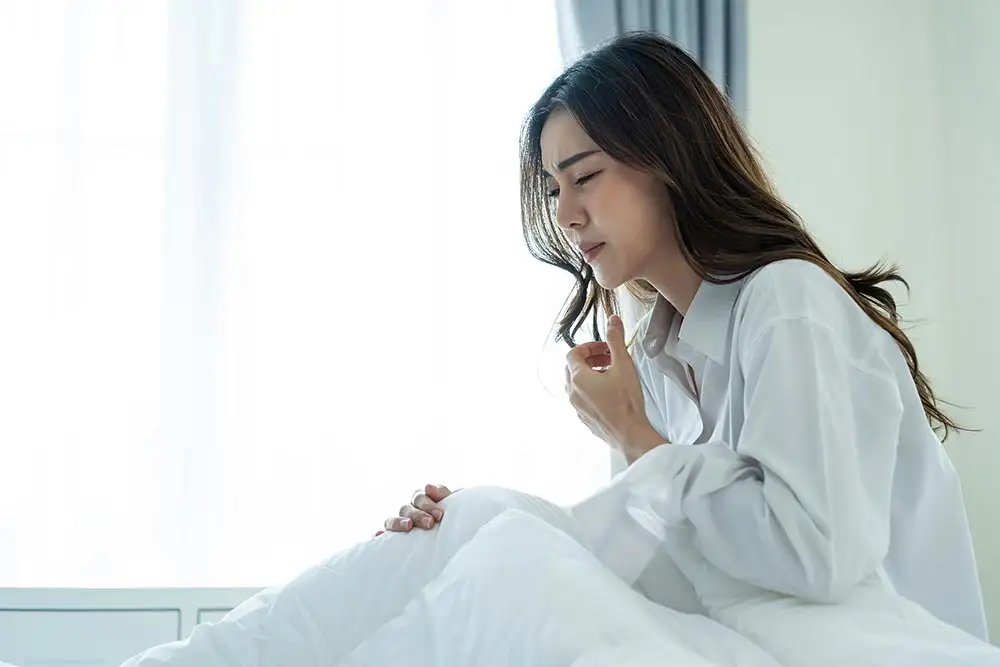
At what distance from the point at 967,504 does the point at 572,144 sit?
6.25 feet

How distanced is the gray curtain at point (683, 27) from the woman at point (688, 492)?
1045 mm

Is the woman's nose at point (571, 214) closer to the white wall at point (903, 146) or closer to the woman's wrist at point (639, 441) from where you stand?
the woman's wrist at point (639, 441)

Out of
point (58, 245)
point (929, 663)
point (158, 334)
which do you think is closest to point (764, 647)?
point (929, 663)

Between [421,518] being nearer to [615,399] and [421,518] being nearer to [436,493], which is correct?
[436,493]

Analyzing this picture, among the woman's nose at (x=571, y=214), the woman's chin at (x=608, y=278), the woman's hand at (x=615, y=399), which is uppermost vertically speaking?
the woman's nose at (x=571, y=214)

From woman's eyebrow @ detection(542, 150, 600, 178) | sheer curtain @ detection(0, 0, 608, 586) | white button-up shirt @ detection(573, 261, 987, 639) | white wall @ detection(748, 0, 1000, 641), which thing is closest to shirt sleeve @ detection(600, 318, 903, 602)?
white button-up shirt @ detection(573, 261, 987, 639)

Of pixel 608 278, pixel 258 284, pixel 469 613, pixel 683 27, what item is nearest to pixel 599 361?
pixel 608 278

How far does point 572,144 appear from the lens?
1444 mm

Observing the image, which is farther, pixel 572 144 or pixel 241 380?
pixel 241 380

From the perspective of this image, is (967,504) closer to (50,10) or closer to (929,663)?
(929,663)

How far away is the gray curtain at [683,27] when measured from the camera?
257cm

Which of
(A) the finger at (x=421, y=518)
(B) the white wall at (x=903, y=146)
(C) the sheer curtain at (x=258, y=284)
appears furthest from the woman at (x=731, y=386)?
(B) the white wall at (x=903, y=146)

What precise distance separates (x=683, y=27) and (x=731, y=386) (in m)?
1.56

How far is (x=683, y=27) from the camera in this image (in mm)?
2619
